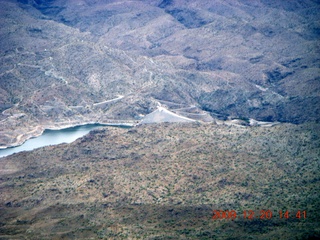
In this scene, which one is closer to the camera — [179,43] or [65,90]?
[65,90]

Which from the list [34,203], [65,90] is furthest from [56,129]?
[34,203]

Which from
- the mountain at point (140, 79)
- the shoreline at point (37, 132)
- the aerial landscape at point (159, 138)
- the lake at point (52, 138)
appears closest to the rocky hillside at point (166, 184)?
the aerial landscape at point (159, 138)

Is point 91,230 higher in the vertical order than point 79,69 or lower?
→ higher

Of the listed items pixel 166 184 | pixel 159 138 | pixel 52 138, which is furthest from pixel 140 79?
pixel 166 184

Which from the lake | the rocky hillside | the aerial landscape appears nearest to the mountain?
the aerial landscape

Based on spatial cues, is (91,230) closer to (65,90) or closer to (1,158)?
(1,158)

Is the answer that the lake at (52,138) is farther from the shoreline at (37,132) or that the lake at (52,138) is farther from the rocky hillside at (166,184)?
the rocky hillside at (166,184)
